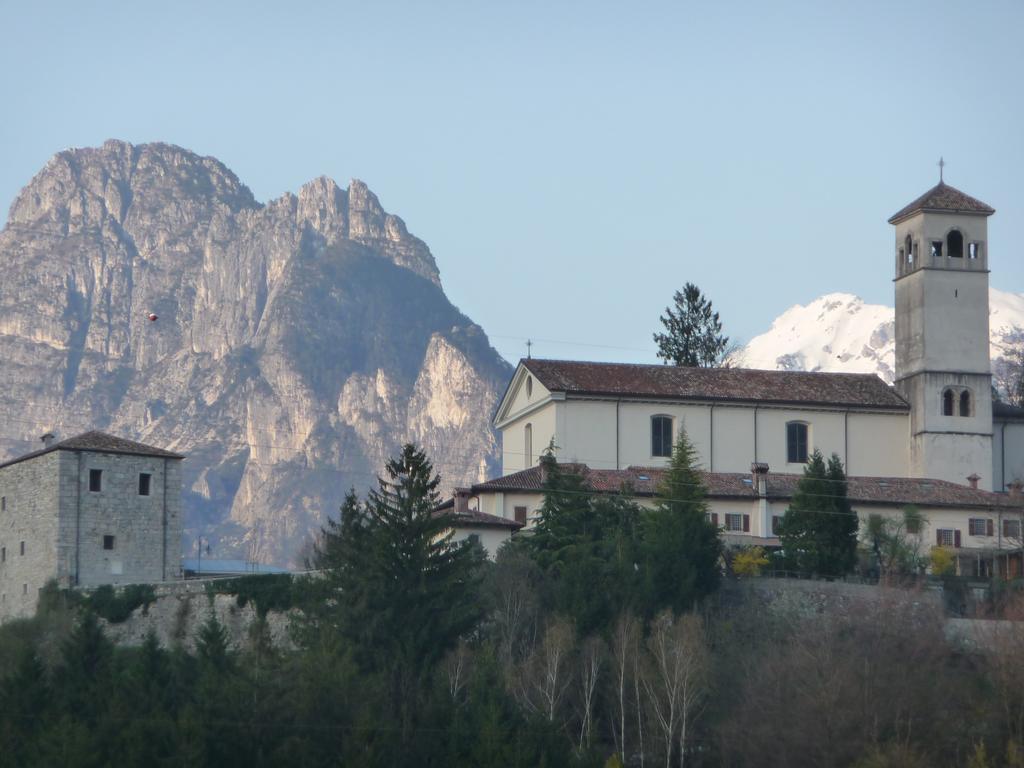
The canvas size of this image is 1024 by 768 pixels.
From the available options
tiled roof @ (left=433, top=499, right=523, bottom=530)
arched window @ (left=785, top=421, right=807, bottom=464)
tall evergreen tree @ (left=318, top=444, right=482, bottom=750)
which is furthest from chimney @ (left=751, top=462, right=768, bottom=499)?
tall evergreen tree @ (left=318, top=444, right=482, bottom=750)

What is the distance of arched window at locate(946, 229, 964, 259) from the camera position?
7894 centimetres

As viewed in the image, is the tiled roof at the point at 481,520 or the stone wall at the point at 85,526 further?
the stone wall at the point at 85,526

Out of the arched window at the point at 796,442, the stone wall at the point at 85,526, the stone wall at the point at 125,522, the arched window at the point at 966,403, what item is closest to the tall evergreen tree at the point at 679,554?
the arched window at the point at 796,442

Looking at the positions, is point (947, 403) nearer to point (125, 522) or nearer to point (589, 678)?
point (589, 678)

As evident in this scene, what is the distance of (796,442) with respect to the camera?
250 ft

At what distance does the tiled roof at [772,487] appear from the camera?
228 ft

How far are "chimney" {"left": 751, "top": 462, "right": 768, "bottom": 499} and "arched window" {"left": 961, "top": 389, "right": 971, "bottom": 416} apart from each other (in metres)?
9.79

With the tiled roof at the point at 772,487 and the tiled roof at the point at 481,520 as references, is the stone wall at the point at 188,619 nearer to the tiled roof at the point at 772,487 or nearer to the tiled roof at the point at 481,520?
the tiled roof at the point at 481,520

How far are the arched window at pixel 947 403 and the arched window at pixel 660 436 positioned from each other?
11.0 m

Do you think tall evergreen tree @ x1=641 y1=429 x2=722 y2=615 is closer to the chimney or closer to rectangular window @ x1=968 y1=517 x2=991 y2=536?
the chimney

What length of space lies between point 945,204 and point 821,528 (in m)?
19.1

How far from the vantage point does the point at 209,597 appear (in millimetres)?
65062

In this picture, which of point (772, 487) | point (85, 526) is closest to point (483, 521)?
point (772, 487)

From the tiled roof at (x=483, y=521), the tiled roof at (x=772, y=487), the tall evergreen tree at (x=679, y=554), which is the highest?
the tiled roof at (x=772, y=487)
